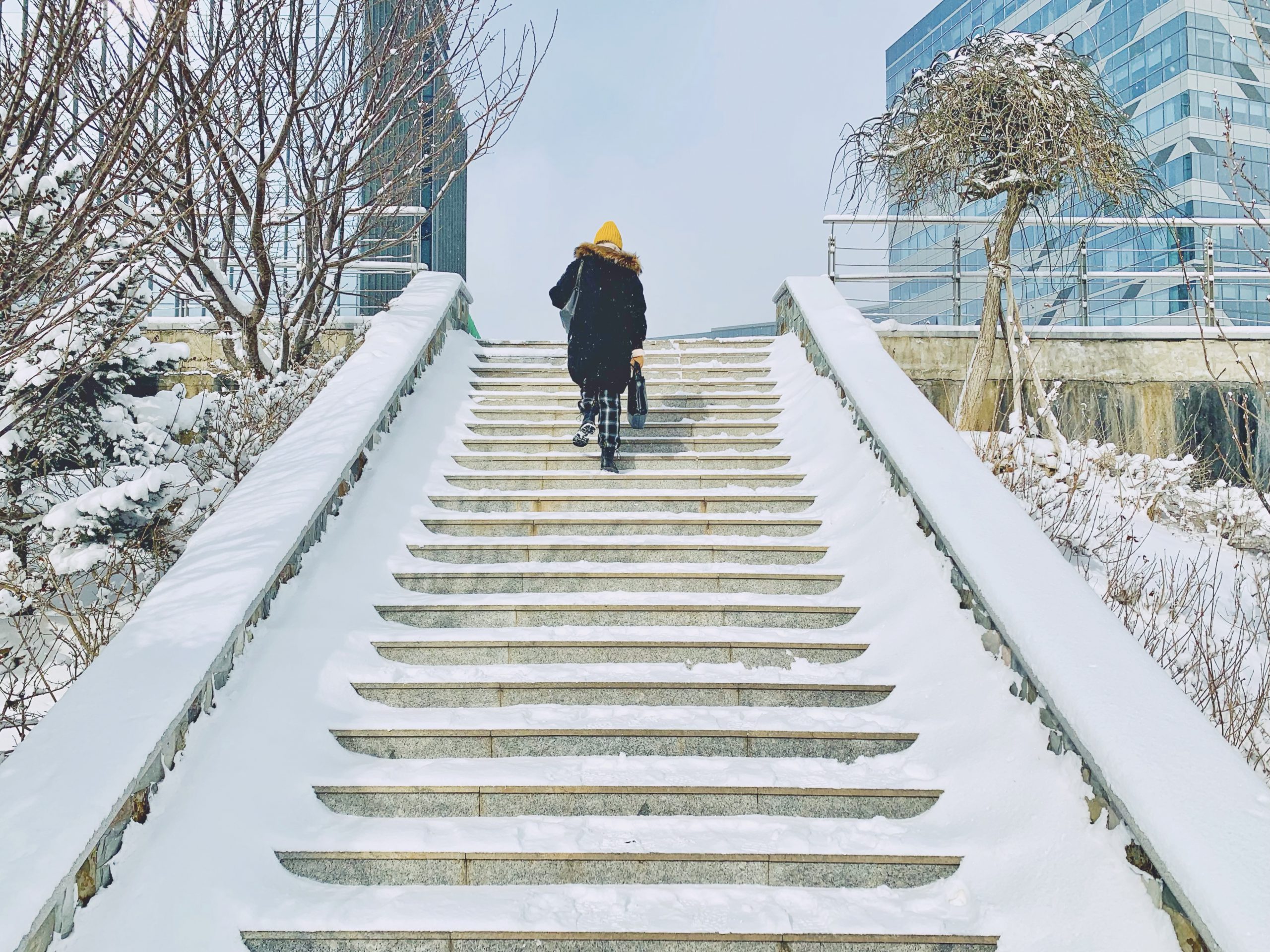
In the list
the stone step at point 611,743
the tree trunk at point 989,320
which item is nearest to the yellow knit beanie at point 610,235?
the stone step at point 611,743

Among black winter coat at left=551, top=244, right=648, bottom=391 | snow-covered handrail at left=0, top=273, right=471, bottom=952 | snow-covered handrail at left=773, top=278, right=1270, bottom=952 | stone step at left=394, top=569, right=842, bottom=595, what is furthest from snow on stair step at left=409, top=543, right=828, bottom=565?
black winter coat at left=551, top=244, right=648, bottom=391

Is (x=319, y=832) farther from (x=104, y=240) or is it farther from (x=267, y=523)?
(x=104, y=240)

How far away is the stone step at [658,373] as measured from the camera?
25.8ft

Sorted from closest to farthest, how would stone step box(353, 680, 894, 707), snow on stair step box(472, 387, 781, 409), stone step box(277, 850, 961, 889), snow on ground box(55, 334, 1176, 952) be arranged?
snow on ground box(55, 334, 1176, 952) < stone step box(277, 850, 961, 889) < stone step box(353, 680, 894, 707) < snow on stair step box(472, 387, 781, 409)

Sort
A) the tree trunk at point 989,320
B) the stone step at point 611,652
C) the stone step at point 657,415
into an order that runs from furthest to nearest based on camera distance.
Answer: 1. the tree trunk at point 989,320
2. the stone step at point 657,415
3. the stone step at point 611,652

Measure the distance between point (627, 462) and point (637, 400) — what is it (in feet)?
2.27

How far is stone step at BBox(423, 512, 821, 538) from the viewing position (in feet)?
17.3

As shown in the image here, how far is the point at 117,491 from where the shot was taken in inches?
184

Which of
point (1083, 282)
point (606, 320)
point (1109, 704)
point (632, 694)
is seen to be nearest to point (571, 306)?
point (606, 320)

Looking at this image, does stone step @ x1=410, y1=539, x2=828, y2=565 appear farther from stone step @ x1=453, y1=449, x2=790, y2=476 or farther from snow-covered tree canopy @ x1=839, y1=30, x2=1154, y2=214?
snow-covered tree canopy @ x1=839, y1=30, x2=1154, y2=214

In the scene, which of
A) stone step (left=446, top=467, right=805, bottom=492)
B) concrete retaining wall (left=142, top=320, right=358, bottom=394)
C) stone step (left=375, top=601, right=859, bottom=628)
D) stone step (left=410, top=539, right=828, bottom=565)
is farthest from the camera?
concrete retaining wall (left=142, top=320, right=358, bottom=394)

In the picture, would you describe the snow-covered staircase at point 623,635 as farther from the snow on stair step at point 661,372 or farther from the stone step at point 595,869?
the snow on stair step at point 661,372

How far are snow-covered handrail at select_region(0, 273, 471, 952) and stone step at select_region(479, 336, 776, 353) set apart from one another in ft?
11.3

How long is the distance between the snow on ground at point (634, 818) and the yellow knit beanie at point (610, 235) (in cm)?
279
